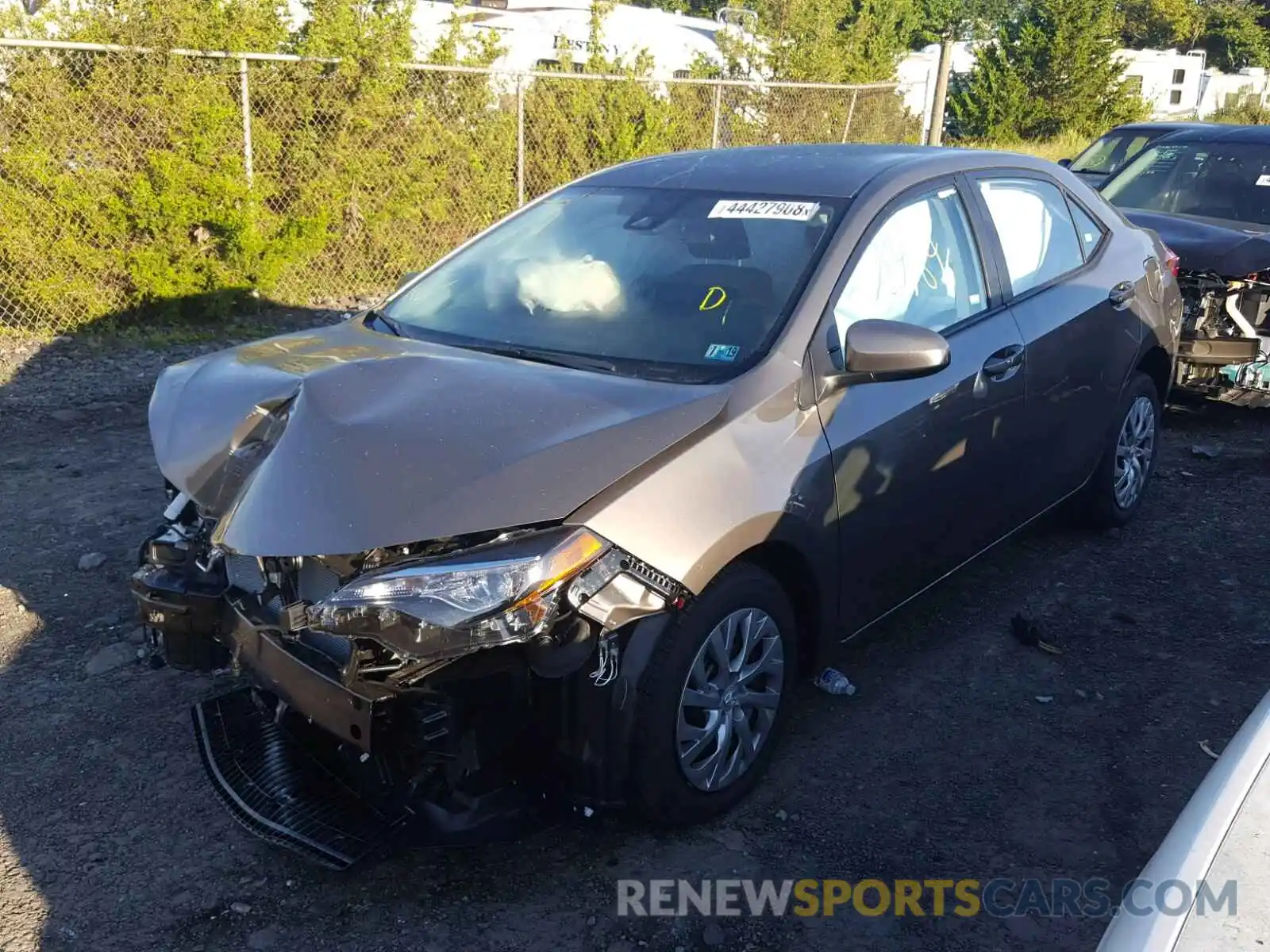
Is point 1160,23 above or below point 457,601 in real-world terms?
above

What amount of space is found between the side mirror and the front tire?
0.70m

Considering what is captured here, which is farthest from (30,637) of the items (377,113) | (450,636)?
(377,113)

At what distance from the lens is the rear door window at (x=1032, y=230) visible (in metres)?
4.39

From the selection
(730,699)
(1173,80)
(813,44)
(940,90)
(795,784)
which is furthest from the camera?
(1173,80)

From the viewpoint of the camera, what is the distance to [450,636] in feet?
8.59

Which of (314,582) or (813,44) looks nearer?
(314,582)

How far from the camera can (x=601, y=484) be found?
2816 mm

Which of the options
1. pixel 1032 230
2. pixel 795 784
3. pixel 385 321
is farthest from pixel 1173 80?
pixel 795 784

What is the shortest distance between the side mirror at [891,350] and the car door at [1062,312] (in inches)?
40.8

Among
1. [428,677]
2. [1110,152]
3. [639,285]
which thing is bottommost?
[428,677]

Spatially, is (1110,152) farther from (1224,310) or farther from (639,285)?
(639,285)

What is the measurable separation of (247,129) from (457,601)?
755 centimetres

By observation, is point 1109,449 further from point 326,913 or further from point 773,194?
point 326,913

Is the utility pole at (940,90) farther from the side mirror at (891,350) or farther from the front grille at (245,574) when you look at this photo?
the front grille at (245,574)
